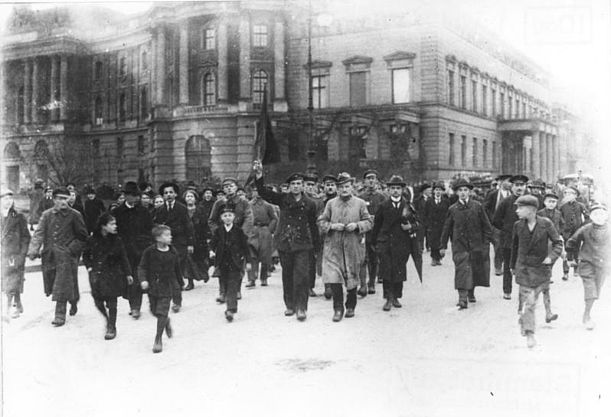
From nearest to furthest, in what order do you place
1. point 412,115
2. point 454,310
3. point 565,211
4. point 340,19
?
point 454,310 < point 565,211 < point 412,115 < point 340,19

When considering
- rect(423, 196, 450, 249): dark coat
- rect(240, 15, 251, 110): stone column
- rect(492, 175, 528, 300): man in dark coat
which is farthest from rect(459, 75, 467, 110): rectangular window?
rect(492, 175, 528, 300): man in dark coat

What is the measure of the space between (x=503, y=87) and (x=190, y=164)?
2054 cm

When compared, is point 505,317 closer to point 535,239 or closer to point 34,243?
point 535,239

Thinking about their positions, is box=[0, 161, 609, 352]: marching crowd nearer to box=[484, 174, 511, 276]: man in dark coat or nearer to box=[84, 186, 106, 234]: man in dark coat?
box=[484, 174, 511, 276]: man in dark coat

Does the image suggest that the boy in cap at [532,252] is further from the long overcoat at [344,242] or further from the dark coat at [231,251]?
the dark coat at [231,251]

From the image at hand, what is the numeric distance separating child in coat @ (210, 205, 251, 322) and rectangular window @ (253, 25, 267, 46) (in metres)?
32.8

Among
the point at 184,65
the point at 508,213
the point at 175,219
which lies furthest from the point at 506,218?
the point at 184,65

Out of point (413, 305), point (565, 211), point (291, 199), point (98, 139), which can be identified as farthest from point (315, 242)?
point (98, 139)

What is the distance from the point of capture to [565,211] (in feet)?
42.2

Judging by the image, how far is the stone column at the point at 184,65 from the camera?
4156cm

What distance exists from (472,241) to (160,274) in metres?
4.92

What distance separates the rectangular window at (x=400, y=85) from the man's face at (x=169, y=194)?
28248mm

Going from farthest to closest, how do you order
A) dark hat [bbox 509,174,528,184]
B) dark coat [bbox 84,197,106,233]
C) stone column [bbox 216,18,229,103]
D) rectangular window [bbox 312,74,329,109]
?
stone column [bbox 216,18,229,103], rectangular window [bbox 312,74,329,109], dark coat [bbox 84,197,106,233], dark hat [bbox 509,174,528,184]

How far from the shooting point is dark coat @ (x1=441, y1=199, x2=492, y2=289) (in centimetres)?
1011
